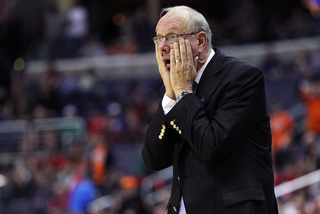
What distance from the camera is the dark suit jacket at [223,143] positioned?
206 centimetres

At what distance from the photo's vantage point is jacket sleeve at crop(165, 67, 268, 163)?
2037 mm

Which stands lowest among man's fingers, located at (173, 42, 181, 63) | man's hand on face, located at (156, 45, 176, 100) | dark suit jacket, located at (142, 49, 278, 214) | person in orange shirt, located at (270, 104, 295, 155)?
person in orange shirt, located at (270, 104, 295, 155)

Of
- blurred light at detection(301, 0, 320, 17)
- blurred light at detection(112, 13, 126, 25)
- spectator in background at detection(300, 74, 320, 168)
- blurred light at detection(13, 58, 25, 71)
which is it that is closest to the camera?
spectator in background at detection(300, 74, 320, 168)

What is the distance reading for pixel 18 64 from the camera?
39.9 feet

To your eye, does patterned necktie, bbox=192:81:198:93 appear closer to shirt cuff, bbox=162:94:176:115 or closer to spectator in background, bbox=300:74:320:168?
shirt cuff, bbox=162:94:176:115

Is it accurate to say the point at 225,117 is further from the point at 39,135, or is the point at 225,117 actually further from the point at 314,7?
the point at 314,7

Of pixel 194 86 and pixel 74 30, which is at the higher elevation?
pixel 194 86

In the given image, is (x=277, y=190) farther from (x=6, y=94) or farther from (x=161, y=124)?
(x=6, y=94)

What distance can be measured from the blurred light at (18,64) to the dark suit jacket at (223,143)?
34.4 ft

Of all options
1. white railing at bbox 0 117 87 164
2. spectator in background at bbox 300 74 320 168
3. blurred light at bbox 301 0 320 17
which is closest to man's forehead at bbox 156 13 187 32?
spectator in background at bbox 300 74 320 168

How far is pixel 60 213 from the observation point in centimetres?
807

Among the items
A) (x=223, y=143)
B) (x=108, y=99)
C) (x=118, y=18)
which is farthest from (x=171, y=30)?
(x=118, y=18)

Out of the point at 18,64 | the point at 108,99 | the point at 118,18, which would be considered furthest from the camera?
the point at 118,18

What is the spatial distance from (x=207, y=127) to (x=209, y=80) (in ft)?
1.01
